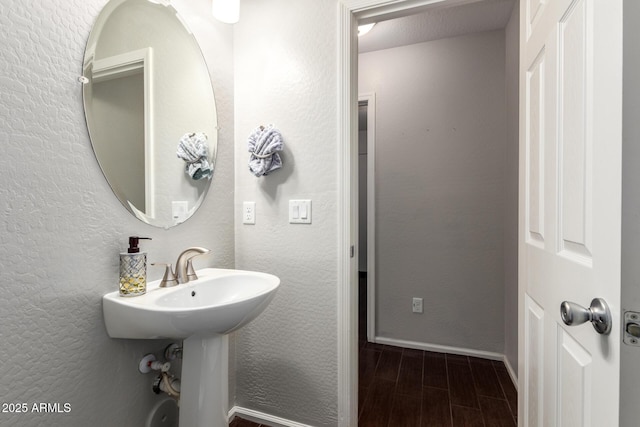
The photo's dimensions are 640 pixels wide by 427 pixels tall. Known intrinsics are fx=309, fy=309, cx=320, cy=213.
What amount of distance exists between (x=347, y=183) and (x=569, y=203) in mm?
841

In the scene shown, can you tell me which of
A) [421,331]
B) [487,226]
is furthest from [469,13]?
[421,331]

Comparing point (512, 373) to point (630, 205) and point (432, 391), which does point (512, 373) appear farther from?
point (630, 205)

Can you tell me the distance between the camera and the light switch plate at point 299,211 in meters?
1.48

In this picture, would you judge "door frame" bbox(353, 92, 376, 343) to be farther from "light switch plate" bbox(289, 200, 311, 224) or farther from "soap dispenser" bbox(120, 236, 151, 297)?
"soap dispenser" bbox(120, 236, 151, 297)

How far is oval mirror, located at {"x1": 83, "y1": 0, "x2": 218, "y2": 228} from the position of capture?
104cm

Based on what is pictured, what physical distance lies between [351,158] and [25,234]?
1.14 meters

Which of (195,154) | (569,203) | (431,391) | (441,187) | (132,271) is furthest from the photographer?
(441,187)

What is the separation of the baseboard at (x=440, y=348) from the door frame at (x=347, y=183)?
3.83 feet

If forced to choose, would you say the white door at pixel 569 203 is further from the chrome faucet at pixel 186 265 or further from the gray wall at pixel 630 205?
the chrome faucet at pixel 186 265

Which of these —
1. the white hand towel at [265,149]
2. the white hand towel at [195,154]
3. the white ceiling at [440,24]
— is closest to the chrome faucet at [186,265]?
the white hand towel at [195,154]

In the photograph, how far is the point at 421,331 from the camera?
2.46 m

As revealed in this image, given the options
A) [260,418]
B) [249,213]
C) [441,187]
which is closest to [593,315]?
[249,213]

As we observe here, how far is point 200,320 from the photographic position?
0.91m

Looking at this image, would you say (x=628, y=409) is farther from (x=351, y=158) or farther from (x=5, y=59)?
(x=5, y=59)
